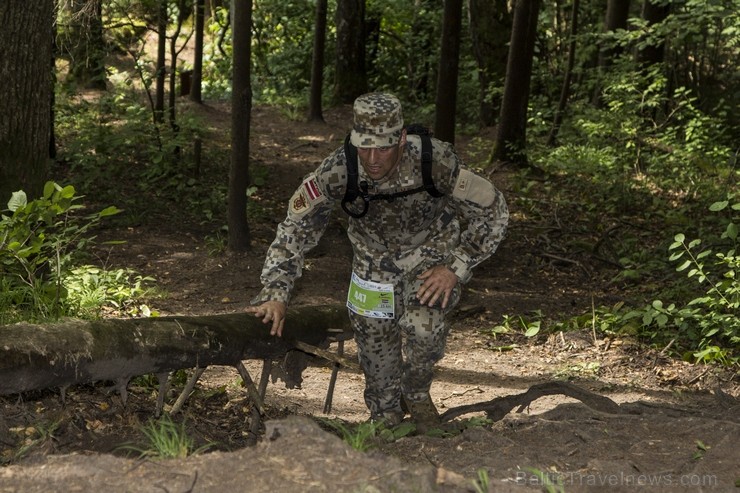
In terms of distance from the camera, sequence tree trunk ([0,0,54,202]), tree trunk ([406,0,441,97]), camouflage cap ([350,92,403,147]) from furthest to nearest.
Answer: tree trunk ([406,0,441,97]) → tree trunk ([0,0,54,202]) → camouflage cap ([350,92,403,147])

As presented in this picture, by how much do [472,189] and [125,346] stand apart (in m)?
2.12

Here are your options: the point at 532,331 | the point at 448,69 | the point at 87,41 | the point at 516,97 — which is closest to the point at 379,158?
the point at 532,331

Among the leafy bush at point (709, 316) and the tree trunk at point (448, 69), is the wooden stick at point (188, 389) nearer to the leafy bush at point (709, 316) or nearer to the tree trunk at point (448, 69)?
the leafy bush at point (709, 316)

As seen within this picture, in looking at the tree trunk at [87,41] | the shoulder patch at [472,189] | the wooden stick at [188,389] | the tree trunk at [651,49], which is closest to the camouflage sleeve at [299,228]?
the wooden stick at [188,389]

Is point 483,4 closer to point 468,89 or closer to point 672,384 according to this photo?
point 468,89

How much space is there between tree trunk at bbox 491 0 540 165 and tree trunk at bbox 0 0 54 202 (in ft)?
31.4

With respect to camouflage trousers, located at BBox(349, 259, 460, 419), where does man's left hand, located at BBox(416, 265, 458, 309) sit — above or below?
above

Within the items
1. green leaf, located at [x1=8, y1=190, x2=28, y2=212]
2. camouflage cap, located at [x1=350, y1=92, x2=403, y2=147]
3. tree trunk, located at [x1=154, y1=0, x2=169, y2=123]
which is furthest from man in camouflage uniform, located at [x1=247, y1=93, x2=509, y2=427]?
tree trunk, located at [x1=154, y1=0, x2=169, y2=123]

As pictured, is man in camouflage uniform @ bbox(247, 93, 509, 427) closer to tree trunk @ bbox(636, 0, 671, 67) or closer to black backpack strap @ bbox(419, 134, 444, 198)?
black backpack strap @ bbox(419, 134, 444, 198)

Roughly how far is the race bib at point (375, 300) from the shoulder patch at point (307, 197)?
665mm

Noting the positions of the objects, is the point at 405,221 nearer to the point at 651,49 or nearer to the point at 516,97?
the point at 516,97

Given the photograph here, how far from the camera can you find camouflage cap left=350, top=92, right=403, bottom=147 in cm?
477

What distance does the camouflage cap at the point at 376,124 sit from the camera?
477 centimetres

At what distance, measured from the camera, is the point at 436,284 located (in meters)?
5.26
